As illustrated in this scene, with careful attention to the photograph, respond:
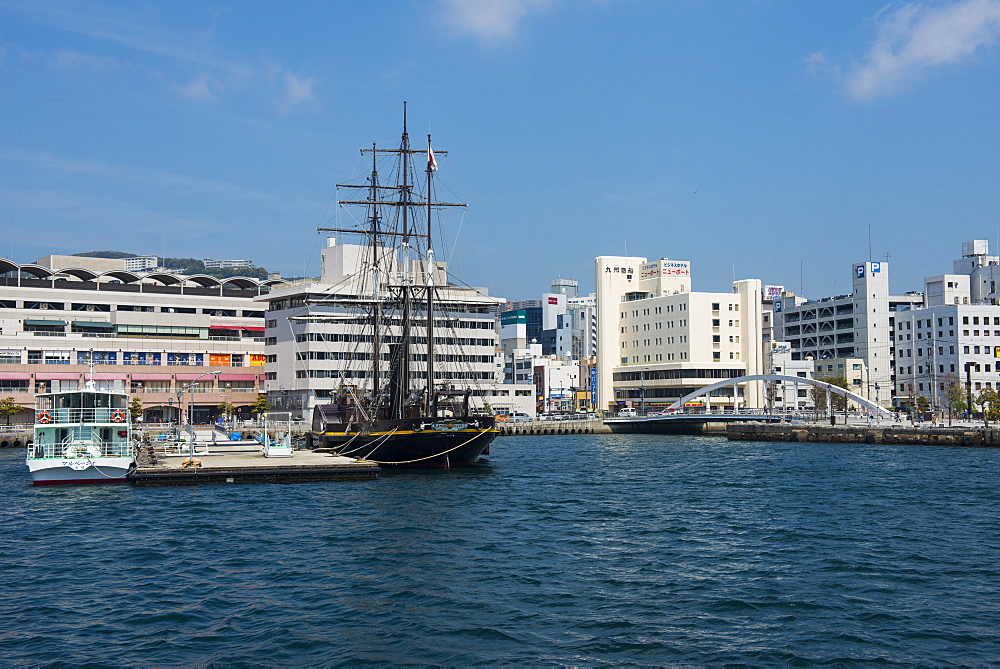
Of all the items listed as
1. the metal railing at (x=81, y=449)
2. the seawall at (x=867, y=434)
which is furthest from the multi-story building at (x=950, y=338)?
the metal railing at (x=81, y=449)

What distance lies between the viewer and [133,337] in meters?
141

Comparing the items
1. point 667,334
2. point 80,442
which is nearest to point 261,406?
point 667,334

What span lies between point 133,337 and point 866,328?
125776 millimetres

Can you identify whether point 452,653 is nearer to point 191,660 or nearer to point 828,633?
point 191,660

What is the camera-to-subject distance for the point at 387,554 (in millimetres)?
33375

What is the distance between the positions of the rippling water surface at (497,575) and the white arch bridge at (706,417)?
3032 inches

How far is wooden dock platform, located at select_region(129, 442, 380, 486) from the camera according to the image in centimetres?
5403

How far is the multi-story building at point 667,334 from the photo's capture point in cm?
16175

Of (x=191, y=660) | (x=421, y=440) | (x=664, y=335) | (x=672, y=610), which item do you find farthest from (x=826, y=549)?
(x=664, y=335)

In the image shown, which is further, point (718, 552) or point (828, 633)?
point (718, 552)

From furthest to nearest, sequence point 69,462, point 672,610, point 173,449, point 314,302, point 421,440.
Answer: point 314,302 < point 173,449 < point 421,440 < point 69,462 < point 672,610

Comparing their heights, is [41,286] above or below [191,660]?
above

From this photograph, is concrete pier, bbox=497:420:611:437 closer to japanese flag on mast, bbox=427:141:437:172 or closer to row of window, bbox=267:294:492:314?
row of window, bbox=267:294:492:314

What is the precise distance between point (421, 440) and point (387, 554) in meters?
33.2
